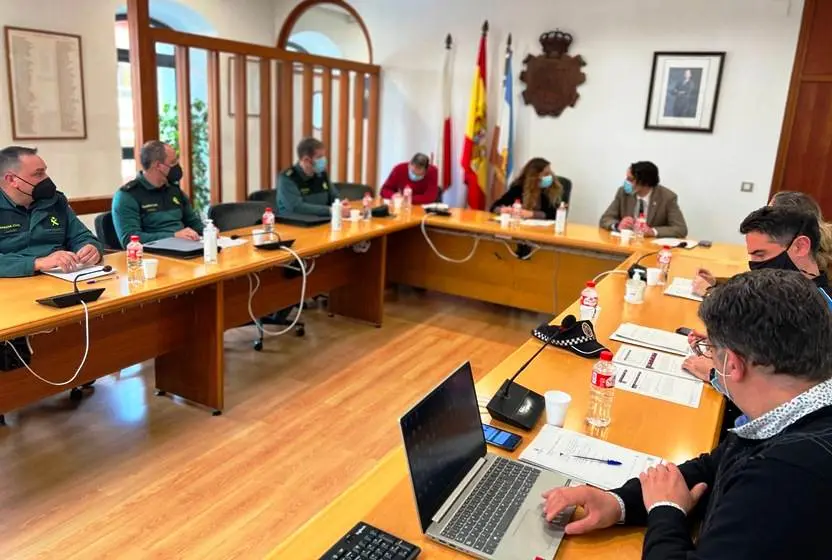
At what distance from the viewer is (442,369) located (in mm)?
3807

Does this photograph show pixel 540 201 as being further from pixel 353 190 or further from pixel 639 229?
pixel 353 190

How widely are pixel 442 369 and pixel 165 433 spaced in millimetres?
A: 1560

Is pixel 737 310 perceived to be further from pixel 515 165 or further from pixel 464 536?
pixel 515 165

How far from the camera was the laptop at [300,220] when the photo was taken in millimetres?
3971

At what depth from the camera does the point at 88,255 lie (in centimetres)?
271

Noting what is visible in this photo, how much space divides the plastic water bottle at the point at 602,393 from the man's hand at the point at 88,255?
209 cm

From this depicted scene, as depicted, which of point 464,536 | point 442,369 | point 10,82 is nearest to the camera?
point 464,536

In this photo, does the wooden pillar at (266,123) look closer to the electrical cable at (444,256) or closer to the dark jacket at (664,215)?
the electrical cable at (444,256)

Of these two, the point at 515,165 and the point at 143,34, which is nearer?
the point at 143,34

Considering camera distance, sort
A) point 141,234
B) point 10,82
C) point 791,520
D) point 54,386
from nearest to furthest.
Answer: point 791,520
point 54,386
point 141,234
point 10,82

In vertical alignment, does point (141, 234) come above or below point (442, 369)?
above

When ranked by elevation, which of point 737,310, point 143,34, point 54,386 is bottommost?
point 54,386

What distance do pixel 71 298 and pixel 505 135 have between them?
174 inches

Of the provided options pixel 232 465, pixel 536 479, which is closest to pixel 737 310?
pixel 536 479
